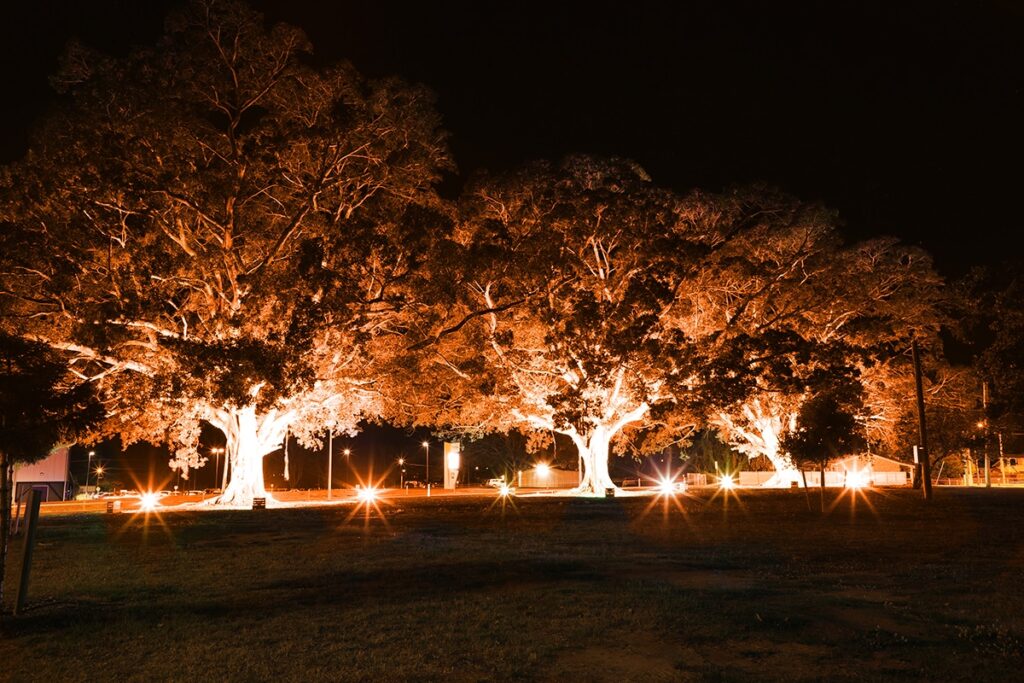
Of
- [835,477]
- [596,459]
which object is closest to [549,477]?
[835,477]

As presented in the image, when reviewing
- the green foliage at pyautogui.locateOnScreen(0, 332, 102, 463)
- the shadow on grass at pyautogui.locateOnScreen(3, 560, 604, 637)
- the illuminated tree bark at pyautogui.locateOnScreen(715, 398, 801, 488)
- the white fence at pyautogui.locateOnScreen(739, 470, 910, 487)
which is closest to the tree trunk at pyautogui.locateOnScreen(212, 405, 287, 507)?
the shadow on grass at pyautogui.locateOnScreen(3, 560, 604, 637)

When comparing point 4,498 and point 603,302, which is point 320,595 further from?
point 603,302

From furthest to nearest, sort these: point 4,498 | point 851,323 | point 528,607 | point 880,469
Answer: point 880,469 < point 851,323 < point 528,607 < point 4,498

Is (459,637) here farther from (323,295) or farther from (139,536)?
(323,295)

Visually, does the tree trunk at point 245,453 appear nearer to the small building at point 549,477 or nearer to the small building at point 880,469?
the small building at point 880,469

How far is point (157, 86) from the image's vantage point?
92.8 ft

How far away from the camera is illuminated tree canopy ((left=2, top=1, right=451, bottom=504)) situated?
89.8ft

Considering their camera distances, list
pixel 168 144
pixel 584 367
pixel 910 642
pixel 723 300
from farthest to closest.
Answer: pixel 723 300
pixel 584 367
pixel 168 144
pixel 910 642

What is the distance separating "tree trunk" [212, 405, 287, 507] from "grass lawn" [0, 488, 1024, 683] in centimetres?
1324

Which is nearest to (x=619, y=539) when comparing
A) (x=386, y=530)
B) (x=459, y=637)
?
(x=386, y=530)

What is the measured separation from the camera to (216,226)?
2931 cm

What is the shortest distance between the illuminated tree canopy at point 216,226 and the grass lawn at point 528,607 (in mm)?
10537

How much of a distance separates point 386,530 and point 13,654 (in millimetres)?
12826

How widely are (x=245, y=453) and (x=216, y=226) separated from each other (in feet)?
28.9
